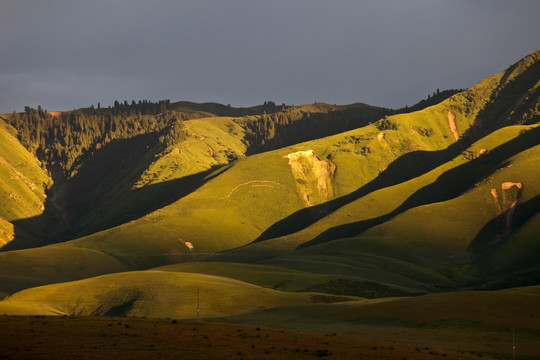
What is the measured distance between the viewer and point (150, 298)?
157875 millimetres

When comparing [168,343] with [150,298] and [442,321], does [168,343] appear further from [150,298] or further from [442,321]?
[150,298]

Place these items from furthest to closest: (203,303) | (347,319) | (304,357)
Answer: (203,303) → (347,319) → (304,357)

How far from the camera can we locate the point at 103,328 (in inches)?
2731

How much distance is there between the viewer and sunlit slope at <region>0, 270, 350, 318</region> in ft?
480

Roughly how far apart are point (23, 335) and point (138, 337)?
1043 cm

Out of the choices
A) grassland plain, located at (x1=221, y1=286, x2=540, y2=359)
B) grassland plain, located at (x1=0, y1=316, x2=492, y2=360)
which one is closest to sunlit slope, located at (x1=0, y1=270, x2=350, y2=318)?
grassland plain, located at (x1=221, y1=286, x2=540, y2=359)

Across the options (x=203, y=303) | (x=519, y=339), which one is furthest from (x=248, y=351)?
(x=203, y=303)

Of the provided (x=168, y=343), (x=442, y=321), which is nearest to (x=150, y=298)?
(x=442, y=321)

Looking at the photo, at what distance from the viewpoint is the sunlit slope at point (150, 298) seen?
14638 cm

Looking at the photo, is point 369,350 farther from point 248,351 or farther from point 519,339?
point 519,339

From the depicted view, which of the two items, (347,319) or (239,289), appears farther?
(239,289)

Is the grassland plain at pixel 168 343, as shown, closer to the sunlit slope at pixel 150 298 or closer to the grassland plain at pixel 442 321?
the grassland plain at pixel 442 321

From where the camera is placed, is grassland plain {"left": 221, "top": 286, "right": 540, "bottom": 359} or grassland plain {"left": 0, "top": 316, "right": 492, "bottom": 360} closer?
grassland plain {"left": 0, "top": 316, "right": 492, "bottom": 360}

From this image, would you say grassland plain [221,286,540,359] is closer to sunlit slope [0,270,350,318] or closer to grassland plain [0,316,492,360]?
grassland plain [0,316,492,360]
